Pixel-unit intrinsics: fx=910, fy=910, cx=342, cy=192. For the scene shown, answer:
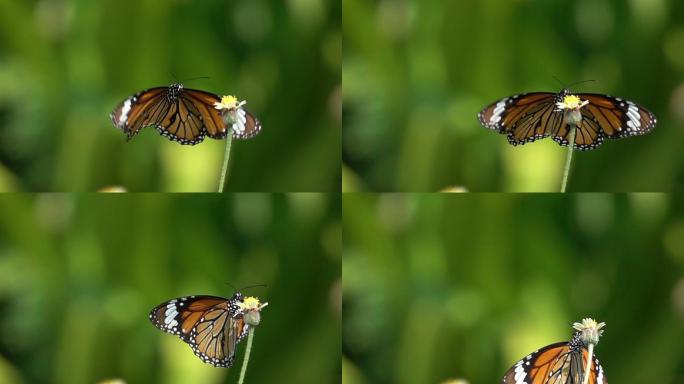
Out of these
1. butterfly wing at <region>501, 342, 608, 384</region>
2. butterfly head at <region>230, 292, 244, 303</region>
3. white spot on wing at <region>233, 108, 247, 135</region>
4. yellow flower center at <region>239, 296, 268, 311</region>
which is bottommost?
butterfly wing at <region>501, 342, 608, 384</region>

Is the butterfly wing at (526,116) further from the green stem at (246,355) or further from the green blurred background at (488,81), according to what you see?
the green stem at (246,355)

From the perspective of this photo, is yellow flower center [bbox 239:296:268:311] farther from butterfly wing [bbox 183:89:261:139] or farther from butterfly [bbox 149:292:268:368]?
butterfly wing [bbox 183:89:261:139]

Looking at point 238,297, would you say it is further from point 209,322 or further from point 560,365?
point 560,365

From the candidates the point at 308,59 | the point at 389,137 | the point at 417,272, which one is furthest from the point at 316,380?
the point at 308,59

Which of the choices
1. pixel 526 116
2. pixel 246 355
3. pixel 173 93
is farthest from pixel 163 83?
pixel 526 116

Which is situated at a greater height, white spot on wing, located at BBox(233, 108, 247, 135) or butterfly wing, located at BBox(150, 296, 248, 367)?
white spot on wing, located at BBox(233, 108, 247, 135)

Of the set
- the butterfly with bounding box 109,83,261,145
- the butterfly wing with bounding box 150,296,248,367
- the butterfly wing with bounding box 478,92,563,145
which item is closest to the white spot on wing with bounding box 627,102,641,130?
the butterfly wing with bounding box 478,92,563,145
